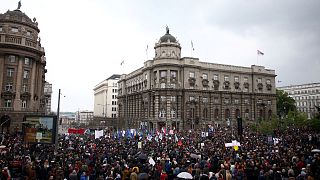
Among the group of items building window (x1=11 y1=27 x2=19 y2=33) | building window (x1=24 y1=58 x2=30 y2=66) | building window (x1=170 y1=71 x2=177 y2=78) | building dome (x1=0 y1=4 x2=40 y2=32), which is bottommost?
building window (x1=24 y1=58 x2=30 y2=66)

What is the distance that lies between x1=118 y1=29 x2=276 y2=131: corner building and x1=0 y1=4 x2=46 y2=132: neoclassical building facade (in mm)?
20888

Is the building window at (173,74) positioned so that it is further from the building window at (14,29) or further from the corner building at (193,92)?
the building window at (14,29)

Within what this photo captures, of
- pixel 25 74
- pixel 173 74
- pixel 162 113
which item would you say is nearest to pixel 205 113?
pixel 162 113

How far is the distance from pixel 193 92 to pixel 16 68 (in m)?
37.1

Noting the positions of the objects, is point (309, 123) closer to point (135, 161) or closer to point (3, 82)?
point (135, 161)

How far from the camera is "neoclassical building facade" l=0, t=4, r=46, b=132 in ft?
146

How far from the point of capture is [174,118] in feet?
212

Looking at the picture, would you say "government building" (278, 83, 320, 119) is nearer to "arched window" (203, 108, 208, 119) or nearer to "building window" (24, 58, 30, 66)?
"arched window" (203, 108, 208, 119)

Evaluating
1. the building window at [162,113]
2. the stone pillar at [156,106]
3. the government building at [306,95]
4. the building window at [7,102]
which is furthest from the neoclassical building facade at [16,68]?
the government building at [306,95]

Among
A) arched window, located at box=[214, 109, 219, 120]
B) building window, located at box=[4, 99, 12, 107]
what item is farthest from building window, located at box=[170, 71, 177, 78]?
building window, located at box=[4, 99, 12, 107]

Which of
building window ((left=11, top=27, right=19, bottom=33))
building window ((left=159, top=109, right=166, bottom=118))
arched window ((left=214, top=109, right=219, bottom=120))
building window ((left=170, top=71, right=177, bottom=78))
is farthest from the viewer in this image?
arched window ((left=214, top=109, right=219, bottom=120))

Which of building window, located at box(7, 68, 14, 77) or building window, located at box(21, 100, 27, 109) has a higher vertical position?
building window, located at box(7, 68, 14, 77)

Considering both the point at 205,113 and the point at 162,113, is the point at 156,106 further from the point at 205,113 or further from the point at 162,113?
the point at 205,113

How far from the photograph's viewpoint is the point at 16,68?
45.8 meters
